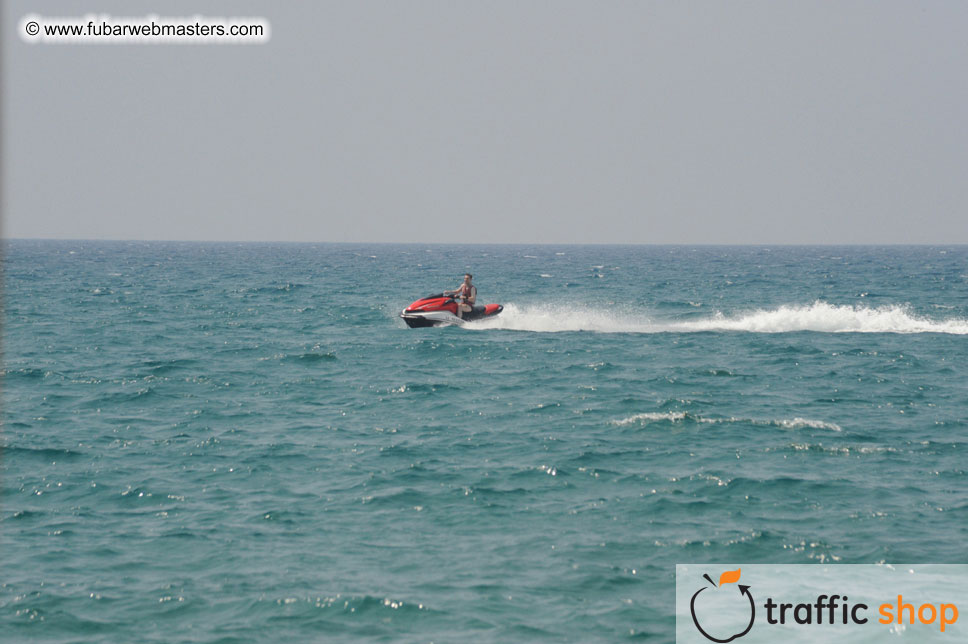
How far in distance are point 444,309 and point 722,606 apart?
2488 centimetres

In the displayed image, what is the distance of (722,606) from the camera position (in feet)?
38.1

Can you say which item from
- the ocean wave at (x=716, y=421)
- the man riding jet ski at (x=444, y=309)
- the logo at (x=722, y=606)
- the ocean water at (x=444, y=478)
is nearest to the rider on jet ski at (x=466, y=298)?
the man riding jet ski at (x=444, y=309)

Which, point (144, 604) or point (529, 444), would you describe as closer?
point (144, 604)

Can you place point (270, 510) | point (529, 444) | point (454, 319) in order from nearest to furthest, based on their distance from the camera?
point (270, 510)
point (529, 444)
point (454, 319)

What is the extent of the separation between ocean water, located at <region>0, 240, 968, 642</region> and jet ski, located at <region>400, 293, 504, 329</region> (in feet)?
5.49

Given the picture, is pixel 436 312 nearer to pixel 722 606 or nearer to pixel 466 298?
pixel 466 298

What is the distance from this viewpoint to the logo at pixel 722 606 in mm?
10961

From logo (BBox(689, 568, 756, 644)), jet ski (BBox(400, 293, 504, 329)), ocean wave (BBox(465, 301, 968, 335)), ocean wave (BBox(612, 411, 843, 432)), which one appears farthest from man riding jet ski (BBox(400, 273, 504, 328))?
logo (BBox(689, 568, 756, 644))

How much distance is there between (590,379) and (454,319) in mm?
10354

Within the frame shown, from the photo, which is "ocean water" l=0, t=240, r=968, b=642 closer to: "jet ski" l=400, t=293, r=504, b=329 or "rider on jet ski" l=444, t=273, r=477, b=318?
"jet ski" l=400, t=293, r=504, b=329

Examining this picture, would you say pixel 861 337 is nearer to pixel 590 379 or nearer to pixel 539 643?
pixel 590 379

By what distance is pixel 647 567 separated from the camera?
A: 41.0ft

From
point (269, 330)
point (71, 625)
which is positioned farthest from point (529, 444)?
point (269, 330)

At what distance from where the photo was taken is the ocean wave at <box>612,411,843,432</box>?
20516mm
